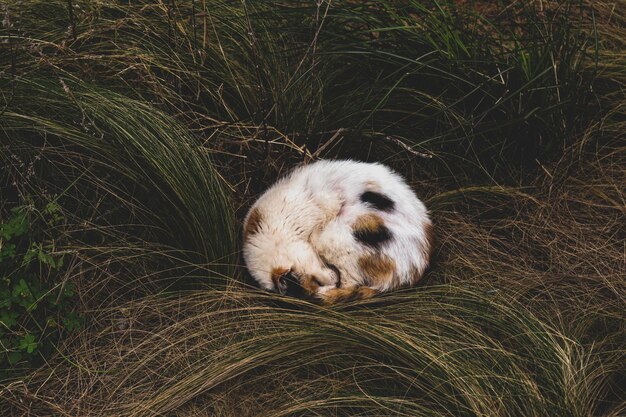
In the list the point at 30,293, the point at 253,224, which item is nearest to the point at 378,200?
the point at 253,224

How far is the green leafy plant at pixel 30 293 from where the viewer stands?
2.44 m

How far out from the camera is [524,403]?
7.41 ft

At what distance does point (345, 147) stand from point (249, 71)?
21.6 inches

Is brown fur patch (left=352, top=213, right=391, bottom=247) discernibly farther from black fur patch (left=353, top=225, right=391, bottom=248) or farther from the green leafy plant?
the green leafy plant

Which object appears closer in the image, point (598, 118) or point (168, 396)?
point (168, 396)

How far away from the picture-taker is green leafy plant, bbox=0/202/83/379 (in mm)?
2439

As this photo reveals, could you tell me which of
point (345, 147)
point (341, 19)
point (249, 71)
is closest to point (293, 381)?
point (345, 147)

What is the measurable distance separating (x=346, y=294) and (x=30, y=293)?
3.61 feet

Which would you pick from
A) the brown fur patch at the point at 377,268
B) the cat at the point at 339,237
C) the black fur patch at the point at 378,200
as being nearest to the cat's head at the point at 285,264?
the cat at the point at 339,237

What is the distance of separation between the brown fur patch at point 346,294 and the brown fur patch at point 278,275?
163 mm

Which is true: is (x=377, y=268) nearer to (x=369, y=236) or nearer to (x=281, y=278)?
(x=369, y=236)

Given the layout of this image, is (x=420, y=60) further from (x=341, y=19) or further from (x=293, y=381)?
(x=293, y=381)

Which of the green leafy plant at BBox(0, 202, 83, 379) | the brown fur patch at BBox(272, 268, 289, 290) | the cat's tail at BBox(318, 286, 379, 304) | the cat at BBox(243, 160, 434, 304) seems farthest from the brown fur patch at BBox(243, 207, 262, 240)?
the green leafy plant at BBox(0, 202, 83, 379)

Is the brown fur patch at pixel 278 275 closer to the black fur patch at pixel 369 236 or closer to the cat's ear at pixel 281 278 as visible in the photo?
the cat's ear at pixel 281 278
